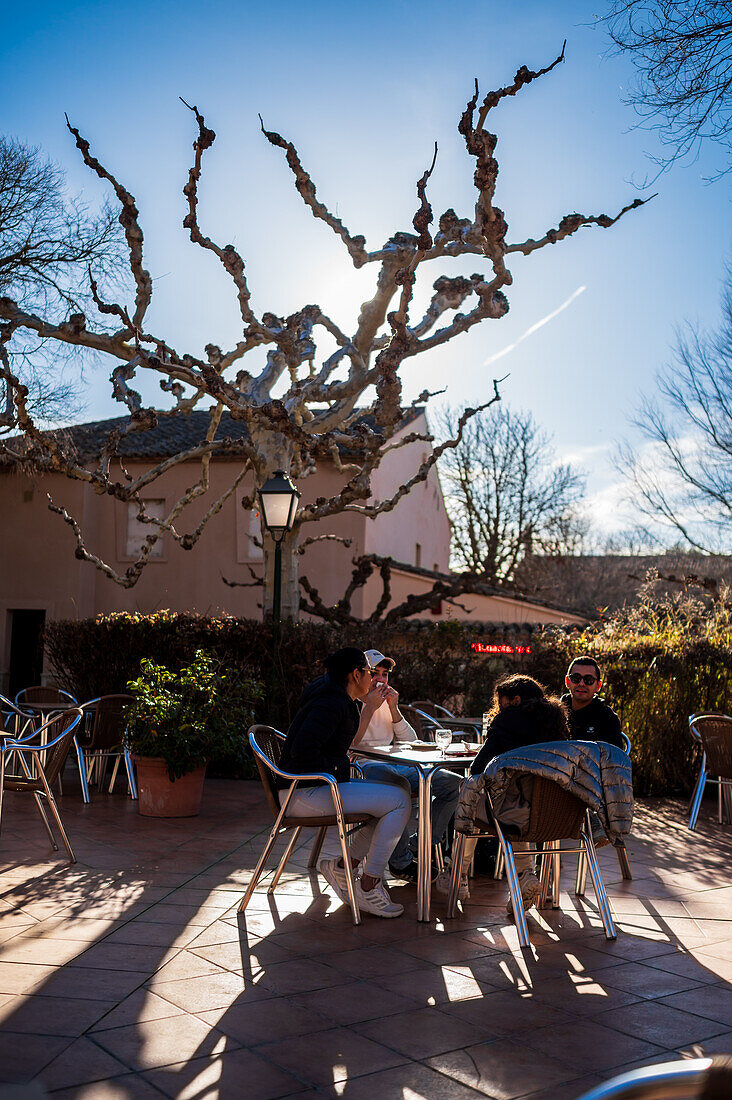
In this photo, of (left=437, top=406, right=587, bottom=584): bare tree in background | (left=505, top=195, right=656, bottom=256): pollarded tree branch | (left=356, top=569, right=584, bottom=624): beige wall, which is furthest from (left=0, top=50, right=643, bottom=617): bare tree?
(left=437, top=406, right=587, bottom=584): bare tree in background

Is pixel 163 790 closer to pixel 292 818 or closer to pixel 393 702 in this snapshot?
pixel 393 702

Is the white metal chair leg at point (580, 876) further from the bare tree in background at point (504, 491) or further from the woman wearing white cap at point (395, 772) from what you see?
the bare tree in background at point (504, 491)

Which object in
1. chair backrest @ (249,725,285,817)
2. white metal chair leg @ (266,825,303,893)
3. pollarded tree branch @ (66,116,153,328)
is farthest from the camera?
pollarded tree branch @ (66,116,153,328)

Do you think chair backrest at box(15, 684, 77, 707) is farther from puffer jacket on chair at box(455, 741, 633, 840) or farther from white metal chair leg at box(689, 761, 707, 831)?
puffer jacket on chair at box(455, 741, 633, 840)

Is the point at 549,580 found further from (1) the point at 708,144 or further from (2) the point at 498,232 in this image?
(1) the point at 708,144

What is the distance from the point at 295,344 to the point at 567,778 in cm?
855

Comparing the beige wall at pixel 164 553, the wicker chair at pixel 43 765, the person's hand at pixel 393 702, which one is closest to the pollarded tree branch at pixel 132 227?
the wicker chair at pixel 43 765

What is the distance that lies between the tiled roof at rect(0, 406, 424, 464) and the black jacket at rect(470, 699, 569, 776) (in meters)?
15.1

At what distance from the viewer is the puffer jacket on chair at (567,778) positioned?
4.86 metres

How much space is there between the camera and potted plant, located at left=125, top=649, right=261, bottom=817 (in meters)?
8.10

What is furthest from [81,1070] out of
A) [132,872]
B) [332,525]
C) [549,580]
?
[549,580]

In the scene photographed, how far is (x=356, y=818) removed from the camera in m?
5.48

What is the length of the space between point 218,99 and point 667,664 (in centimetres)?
778

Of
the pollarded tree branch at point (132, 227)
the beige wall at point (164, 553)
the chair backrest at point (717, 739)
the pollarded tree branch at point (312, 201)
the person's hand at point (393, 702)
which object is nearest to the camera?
the person's hand at point (393, 702)
